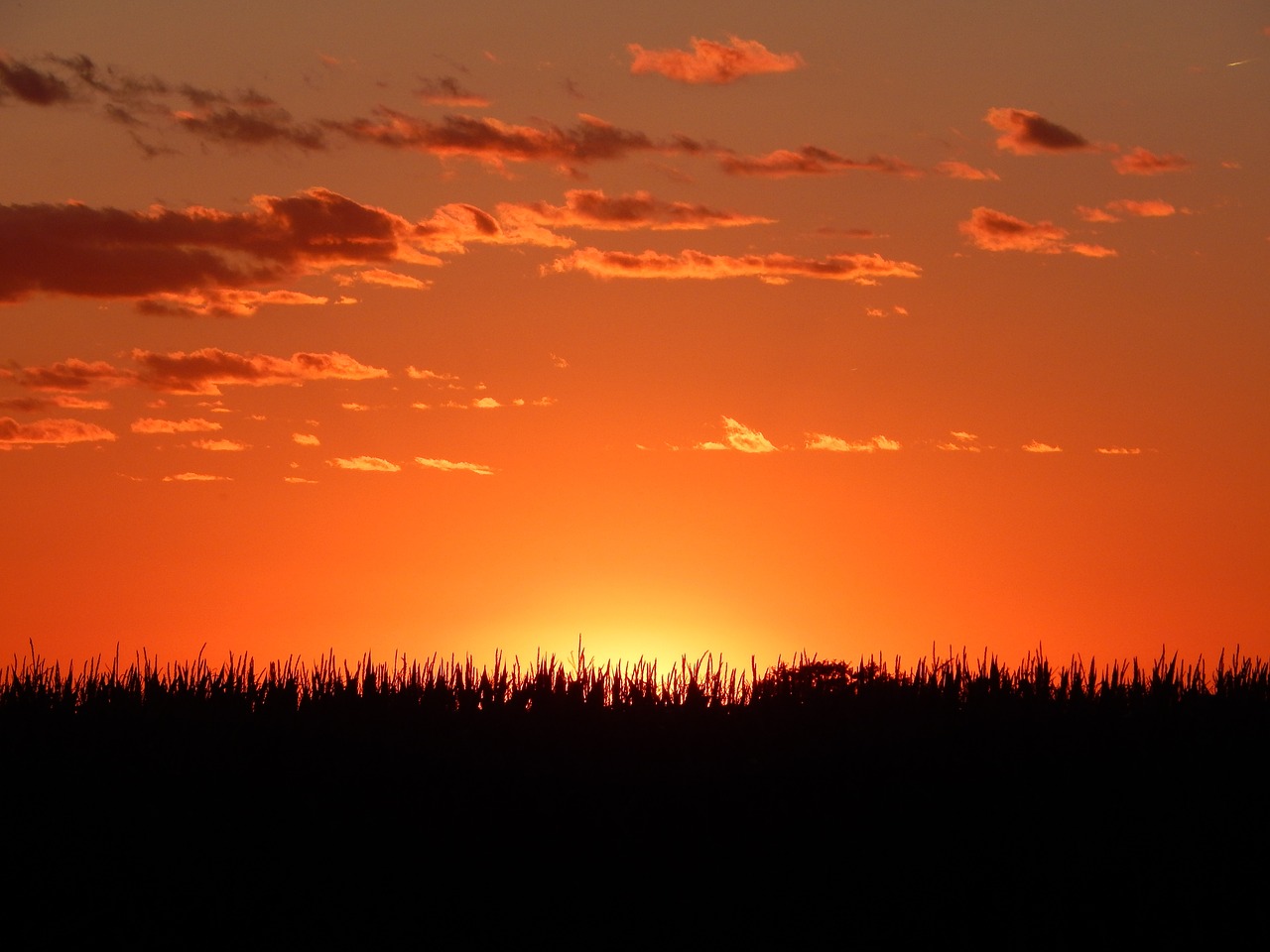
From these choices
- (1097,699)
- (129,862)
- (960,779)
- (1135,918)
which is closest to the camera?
(1135,918)

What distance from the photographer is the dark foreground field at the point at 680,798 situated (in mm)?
16969

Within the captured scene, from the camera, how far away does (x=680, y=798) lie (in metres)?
18.8

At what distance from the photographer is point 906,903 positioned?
16.6m

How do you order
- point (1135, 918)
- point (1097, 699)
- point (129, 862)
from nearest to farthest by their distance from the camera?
point (1135, 918) → point (129, 862) → point (1097, 699)

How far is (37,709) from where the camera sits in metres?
22.9

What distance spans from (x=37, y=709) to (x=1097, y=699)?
51.7ft

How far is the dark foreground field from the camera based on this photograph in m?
17.0

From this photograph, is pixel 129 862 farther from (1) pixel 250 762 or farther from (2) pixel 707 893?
(2) pixel 707 893

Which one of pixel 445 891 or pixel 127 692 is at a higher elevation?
pixel 127 692

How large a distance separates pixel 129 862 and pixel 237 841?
1224 millimetres

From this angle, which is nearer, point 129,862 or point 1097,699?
point 129,862

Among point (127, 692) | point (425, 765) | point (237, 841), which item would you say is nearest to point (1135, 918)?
point (425, 765)

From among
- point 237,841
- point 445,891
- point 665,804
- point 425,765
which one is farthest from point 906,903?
point 237,841

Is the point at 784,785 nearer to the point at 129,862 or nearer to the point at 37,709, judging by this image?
the point at 129,862
